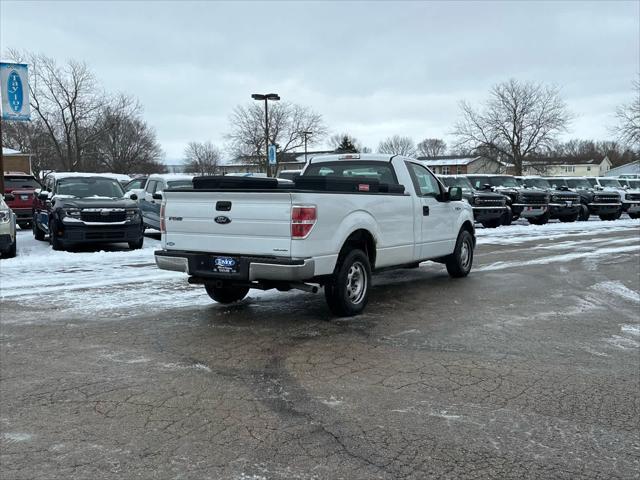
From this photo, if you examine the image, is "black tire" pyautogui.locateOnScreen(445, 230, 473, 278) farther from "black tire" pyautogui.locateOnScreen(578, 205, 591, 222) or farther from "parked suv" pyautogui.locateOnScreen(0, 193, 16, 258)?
"black tire" pyautogui.locateOnScreen(578, 205, 591, 222)

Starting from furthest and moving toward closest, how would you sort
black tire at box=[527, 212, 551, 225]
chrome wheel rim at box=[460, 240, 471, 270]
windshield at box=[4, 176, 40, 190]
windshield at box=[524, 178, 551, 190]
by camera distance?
1. windshield at box=[524, 178, 551, 190]
2. black tire at box=[527, 212, 551, 225]
3. windshield at box=[4, 176, 40, 190]
4. chrome wheel rim at box=[460, 240, 471, 270]

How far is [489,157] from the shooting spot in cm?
5425

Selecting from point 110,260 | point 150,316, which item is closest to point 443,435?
point 150,316

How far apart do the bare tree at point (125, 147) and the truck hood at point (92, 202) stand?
4658cm

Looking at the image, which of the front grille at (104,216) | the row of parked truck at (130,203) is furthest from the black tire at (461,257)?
the front grille at (104,216)

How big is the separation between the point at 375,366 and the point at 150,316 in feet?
10.5

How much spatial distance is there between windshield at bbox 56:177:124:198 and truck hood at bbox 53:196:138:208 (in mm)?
501

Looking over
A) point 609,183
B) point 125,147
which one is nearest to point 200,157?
point 125,147

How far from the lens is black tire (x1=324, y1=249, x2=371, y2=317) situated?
671cm

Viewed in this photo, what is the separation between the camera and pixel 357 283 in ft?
23.3

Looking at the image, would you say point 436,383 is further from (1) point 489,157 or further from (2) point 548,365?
(1) point 489,157

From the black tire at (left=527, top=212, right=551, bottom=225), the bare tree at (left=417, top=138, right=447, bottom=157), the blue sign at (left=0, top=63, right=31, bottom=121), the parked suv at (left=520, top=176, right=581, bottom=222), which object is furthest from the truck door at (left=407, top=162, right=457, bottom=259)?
the bare tree at (left=417, top=138, right=447, bottom=157)

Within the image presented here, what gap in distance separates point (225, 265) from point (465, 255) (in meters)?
5.13

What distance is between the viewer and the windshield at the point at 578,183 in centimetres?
2890
